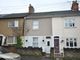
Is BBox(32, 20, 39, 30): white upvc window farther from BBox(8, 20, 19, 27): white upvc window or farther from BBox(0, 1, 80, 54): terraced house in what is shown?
BBox(8, 20, 19, 27): white upvc window

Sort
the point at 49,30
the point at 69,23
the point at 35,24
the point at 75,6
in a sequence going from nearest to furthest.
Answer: the point at 69,23 < the point at 49,30 < the point at 35,24 < the point at 75,6

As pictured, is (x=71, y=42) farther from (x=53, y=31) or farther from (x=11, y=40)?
(x=11, y=40)

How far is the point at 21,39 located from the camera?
35594 millimetres

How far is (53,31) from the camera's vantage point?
34.1 metres

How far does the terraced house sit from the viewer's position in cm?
3331

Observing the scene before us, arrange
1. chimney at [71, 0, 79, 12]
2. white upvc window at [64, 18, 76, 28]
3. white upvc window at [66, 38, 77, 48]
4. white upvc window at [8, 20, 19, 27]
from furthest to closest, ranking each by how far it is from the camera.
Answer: white upvc window at [8, 20, 19, 27] → chimney at [71, 0, 79, 12] → white upvc window at [64, 18, 76, 28] → white upvc window at [66, 38, 77, 48]

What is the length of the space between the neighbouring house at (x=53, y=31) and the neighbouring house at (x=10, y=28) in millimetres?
1230

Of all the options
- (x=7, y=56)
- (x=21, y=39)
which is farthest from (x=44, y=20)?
(x=7, y=56)

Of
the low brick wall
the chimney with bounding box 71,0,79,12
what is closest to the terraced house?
the chimney with bounding box 71,0,79,12

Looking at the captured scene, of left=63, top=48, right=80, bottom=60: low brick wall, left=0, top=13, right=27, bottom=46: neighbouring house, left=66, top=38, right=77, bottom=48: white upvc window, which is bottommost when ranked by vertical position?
left=63, top=48, right=80, bottom=60: low brick wall

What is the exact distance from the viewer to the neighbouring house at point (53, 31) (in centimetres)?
3328

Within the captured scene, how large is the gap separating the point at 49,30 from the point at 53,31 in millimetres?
827

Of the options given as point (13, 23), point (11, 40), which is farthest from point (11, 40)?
point (13, 23)

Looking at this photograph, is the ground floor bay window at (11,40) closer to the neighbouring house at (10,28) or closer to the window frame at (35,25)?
the neighbouring house at (10,28)
